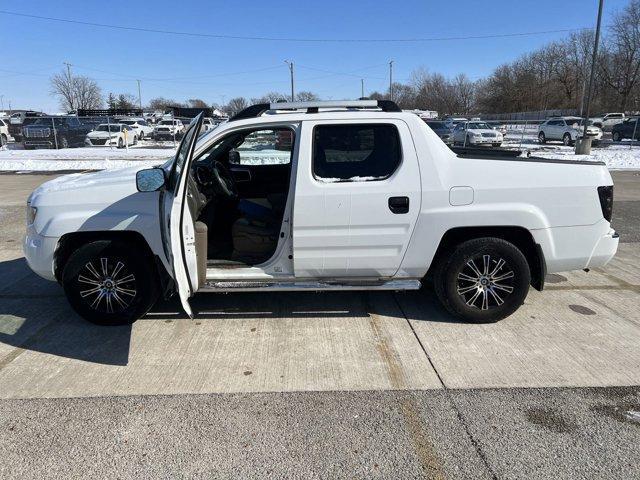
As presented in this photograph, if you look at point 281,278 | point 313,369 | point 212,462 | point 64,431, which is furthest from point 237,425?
point 281,278

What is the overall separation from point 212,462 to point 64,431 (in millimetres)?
977

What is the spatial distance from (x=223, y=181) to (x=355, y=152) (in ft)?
5.10

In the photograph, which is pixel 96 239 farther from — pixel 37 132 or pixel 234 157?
pixel 37 132

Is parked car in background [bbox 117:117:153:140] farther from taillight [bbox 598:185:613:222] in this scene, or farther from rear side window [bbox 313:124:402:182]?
taillight [bbox 598:185:613:222]

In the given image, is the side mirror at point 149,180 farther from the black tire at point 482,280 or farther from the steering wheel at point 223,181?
the black tire at point 482,280

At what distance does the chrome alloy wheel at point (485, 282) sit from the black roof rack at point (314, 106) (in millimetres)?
1492

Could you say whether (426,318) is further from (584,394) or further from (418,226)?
(584,394)

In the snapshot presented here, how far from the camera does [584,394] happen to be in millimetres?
3182

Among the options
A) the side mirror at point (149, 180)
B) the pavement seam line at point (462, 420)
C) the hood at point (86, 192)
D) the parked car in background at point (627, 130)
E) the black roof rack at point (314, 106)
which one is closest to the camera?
the pavement seam line at point (462, 420)

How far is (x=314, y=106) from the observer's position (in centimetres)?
414

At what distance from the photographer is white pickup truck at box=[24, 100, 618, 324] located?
12.7 feet

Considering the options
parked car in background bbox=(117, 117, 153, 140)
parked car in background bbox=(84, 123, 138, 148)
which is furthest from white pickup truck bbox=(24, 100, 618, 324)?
parked car in background bbox=(117, 117, 153, 140)

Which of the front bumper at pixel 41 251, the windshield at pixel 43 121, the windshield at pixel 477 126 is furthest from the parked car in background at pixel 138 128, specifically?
the front bumper at pixel 41 251

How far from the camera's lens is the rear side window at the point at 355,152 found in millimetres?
3927
